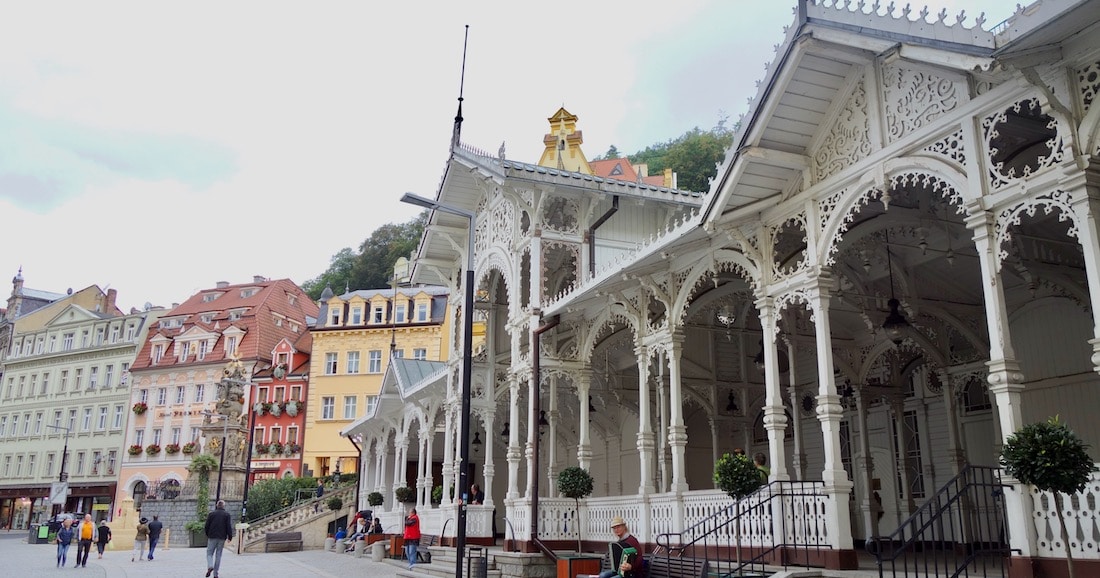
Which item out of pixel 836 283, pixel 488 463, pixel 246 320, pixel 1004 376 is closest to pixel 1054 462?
pixel 1004 376

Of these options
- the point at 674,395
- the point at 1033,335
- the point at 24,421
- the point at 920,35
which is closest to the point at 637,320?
the point at 674,395

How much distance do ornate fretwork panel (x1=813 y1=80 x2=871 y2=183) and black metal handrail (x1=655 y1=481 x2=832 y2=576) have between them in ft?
13.8

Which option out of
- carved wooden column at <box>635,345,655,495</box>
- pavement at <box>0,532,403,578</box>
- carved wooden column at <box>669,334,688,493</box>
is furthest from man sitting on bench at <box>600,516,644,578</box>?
pavement at <box>0,532,403,578</box>

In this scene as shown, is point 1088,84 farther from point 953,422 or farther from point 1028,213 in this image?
point 953,422

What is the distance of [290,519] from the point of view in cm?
3581

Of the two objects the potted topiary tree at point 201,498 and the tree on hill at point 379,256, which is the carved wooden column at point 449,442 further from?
the tree on hill at point 379,256

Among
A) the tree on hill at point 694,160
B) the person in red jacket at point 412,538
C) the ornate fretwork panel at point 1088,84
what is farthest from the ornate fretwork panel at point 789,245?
the tree on hill at point 694,160

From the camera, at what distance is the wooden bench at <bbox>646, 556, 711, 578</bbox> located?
1170 cm

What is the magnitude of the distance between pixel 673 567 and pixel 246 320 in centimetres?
5310

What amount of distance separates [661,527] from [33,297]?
77.5 m

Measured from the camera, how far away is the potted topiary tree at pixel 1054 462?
754 centimetres

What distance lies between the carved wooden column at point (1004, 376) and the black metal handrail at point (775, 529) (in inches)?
104

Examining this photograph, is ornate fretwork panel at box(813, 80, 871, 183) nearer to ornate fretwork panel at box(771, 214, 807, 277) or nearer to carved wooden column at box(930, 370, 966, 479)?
ornate fretwork panel at box(771, 214, 807, 277)

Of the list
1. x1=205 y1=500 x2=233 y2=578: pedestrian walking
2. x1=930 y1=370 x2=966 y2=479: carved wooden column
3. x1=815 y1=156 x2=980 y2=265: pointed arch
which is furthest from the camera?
x1=205 y1=500 x2=233 y2=578: pedestrian walking
